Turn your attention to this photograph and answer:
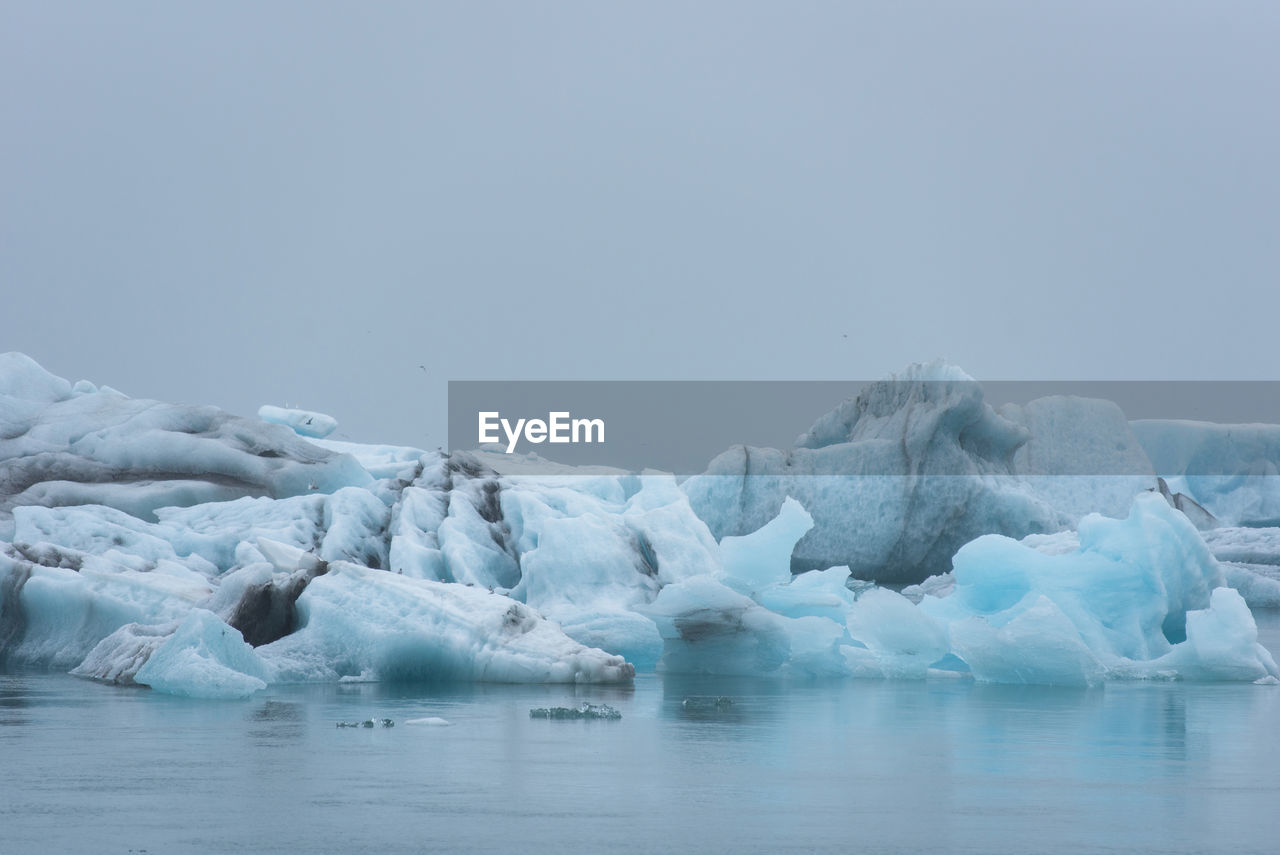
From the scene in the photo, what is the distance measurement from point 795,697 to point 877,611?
6.16ft

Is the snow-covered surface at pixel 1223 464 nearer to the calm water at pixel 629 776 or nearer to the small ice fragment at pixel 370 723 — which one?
the calm water at pixel 629 776

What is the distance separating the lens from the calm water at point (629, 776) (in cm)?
442

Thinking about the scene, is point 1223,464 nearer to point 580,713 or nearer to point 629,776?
point 580,713

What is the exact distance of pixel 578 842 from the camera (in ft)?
14.1

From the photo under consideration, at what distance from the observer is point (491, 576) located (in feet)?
44.9

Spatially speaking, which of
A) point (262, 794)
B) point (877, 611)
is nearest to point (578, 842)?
point (262, 794)

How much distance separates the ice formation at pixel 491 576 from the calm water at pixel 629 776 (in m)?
0.97

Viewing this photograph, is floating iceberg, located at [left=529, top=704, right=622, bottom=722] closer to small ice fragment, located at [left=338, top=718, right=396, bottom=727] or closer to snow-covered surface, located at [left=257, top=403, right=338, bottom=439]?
small ice fragment, located at [left=338, top=718, right=396, bottom=727]

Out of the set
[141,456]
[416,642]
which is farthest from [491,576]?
[141,456]

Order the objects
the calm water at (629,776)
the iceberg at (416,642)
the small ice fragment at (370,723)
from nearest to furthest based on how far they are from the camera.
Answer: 1. the calm water at (629,776)
2. the small ice fragment at (370,723)
3. the iceberg at (416,642)

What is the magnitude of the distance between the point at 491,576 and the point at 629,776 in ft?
26.6

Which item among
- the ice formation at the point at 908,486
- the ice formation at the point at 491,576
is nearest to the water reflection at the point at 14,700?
the ice formation at the point at 491,576

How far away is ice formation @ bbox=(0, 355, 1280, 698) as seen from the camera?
33.1 ft

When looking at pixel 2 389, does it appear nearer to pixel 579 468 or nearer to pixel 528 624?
pixel 579 468
